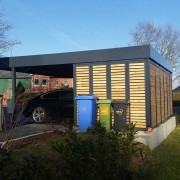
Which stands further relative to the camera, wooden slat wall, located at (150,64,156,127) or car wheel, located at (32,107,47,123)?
car wheel, located at (32,107,47,123)

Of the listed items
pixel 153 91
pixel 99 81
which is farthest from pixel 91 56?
pixel 153 91

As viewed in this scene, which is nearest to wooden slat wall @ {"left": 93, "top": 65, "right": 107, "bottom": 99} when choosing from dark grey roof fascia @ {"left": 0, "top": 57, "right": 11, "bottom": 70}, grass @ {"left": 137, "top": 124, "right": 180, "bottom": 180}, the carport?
the carport

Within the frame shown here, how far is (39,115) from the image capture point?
47.4 feet

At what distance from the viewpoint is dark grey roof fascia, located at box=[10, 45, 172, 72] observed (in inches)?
429

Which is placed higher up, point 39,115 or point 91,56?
point 91,56

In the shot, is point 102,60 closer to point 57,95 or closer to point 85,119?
point 85,119

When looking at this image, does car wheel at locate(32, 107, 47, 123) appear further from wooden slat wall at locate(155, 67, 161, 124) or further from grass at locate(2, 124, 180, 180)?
grass at locate(2, 124, 180, 180)

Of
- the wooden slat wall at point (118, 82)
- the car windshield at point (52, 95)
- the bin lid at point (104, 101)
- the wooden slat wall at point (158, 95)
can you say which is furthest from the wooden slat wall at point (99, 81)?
the car windshield at point (52, 95)

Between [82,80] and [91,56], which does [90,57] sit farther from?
[82,80]

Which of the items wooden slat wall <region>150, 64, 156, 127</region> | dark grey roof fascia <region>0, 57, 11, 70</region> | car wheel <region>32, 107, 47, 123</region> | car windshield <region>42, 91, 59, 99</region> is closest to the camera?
wooden slat wall <region>150, 64, 156, 127</region>

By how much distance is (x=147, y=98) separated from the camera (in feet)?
35.6

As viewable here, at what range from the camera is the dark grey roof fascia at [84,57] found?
10.9 m

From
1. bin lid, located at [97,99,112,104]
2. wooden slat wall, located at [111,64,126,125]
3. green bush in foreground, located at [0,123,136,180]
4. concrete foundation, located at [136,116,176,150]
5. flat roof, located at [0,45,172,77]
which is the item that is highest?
flat roof, located at [0,45,172,77]

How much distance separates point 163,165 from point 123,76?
14.1ft
